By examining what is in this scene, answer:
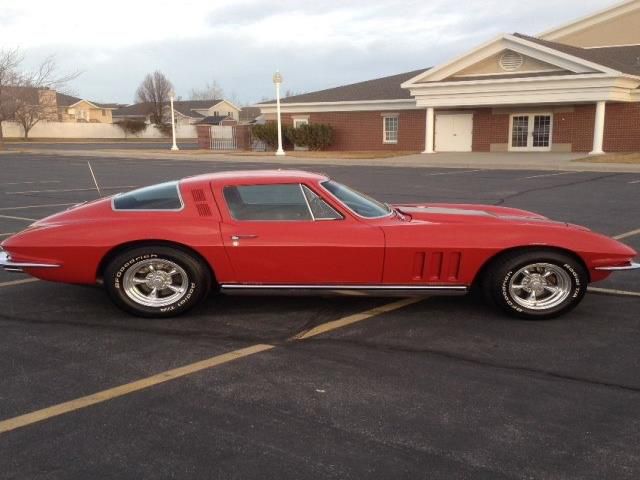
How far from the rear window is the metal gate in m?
36.9

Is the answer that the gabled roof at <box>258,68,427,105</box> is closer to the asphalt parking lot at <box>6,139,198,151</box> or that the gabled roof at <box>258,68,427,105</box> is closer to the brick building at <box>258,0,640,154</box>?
the brick building at <box>258,0,640,154</box>

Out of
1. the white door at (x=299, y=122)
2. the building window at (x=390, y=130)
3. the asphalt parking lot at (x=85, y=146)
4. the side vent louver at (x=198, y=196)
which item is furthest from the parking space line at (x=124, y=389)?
the asphalt parking lot at (x=85, y=146)

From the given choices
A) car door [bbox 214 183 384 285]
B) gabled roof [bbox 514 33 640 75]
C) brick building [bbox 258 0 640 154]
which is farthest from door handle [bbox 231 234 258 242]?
gabled roof [bbox 514 33 640 75]

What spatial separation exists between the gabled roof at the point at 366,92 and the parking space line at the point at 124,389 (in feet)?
99.8

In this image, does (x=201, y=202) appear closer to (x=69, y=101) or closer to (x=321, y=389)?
(x=321, y=389)

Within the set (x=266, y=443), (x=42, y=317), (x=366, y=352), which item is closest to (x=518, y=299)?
(x=366, y=352)

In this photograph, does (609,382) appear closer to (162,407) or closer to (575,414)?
(575,414)

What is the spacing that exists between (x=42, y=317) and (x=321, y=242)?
2.53 meters

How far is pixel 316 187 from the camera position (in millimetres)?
5176

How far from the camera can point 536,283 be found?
5027 millimetres

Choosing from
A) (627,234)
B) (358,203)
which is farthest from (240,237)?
(627,234)

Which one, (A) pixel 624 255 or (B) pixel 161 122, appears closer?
(A) pixel 624 255

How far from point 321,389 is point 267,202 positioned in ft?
6.43

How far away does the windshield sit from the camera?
522 cm
